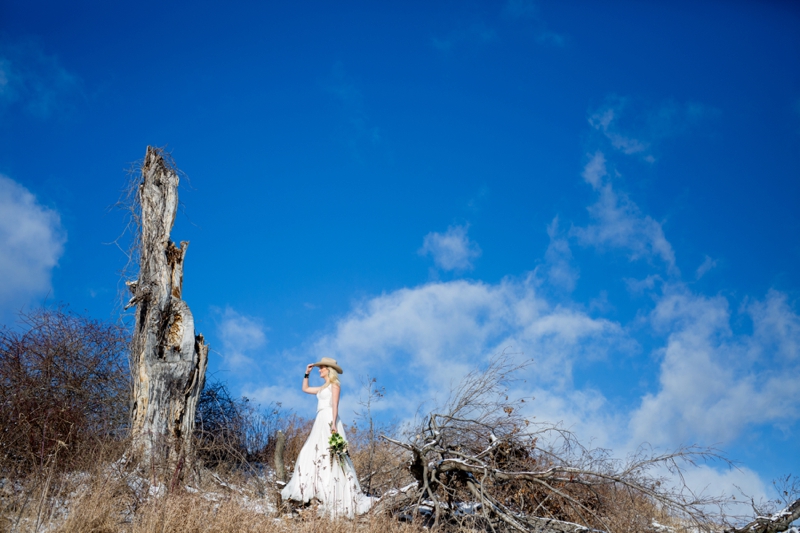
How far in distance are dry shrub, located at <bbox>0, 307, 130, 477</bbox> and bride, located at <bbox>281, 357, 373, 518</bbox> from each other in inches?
117

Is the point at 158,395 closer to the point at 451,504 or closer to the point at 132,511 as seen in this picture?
the point at 132,511

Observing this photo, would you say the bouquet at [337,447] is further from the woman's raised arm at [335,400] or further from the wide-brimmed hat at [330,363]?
the wide-brimmed hat at [330,363]

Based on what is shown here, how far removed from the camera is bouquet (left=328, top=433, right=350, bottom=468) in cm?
867

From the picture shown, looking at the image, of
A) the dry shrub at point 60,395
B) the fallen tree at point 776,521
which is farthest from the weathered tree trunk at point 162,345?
the fallen tree at point 776,521

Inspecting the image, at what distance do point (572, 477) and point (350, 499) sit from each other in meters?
3.13

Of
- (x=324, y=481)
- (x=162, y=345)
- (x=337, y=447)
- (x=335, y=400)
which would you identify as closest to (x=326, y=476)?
(x=324, y=481)

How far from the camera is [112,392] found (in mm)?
11914

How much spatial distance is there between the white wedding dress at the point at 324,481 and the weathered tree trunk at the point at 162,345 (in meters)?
1.99

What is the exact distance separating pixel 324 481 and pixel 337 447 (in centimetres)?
50

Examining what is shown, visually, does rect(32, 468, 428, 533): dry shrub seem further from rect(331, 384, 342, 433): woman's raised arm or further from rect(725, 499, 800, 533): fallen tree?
rect(725, 499, 800, 533): fallen tree

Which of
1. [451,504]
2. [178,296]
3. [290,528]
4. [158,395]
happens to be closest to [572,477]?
[451,504]

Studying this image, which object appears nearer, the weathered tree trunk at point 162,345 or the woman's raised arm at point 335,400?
the woman's raised arm at point 335,400

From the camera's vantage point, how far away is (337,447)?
28.5ft

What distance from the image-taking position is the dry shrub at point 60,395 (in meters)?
8.57
